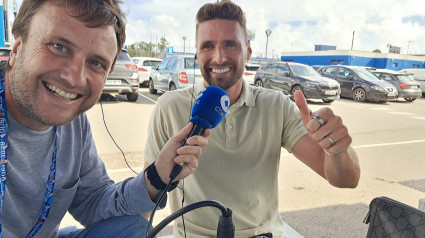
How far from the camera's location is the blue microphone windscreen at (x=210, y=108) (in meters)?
1.34

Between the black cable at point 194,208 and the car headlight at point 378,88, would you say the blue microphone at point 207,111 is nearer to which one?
the black cable at point 194,208

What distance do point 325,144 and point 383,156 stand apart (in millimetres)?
4831

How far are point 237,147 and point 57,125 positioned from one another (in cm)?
92

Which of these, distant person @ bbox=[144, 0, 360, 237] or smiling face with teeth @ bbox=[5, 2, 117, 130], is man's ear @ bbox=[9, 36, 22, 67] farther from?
distant person @ bbox=[144, 0, 360, 237]

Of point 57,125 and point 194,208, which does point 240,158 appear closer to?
point 194,208

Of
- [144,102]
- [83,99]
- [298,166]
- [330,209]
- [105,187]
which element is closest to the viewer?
[83,99]

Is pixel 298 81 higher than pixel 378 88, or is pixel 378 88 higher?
pixel 298 81

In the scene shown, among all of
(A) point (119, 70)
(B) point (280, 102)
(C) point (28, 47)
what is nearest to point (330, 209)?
(B) point (280, 102)

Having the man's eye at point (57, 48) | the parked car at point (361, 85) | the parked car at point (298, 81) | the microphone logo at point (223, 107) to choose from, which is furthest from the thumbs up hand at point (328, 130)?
the parked car at point (361, 85)

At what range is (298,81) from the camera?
11.1 meters

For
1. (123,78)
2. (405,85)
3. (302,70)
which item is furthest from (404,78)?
(123,78)

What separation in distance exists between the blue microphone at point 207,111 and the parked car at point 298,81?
9.14 m

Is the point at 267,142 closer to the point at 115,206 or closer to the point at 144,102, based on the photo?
the point at 115,206

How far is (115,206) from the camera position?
61.8 inches
